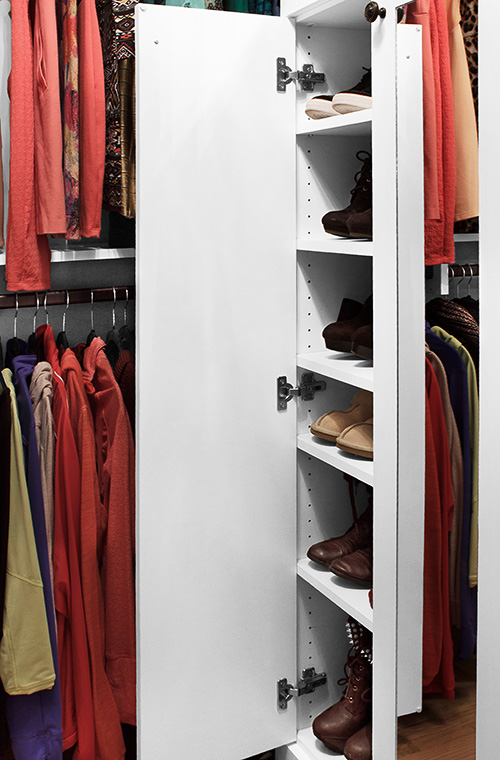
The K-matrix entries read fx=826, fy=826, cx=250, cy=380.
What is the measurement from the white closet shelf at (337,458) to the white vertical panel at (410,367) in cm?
15

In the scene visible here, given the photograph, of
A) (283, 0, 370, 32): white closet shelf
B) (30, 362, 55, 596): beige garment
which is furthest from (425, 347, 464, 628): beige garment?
(30, 362, 55, 596): beige garment

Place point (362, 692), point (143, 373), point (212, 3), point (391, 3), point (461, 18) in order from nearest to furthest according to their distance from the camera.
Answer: point (461, 18) < point (391, 3) < point (143, 373) < point (362, 692) < point (212, 3)

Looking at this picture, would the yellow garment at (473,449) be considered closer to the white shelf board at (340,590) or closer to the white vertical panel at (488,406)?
the white vertical panel at (488,406)

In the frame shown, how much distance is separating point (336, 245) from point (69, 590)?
3.52ft

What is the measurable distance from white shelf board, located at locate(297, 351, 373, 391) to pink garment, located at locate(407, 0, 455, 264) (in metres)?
0.36

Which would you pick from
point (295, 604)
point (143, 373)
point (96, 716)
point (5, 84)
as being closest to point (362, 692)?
point (295, 604)

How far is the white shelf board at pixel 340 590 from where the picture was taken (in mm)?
1862

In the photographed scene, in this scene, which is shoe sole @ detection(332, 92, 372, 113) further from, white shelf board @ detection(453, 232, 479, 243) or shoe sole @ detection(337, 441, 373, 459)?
shoe sole @ detection(337, 441, 373, 459)

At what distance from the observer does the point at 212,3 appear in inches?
86.0

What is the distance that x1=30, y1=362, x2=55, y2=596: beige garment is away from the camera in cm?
204

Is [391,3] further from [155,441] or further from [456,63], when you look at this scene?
[155,441]

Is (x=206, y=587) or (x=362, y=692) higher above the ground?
(x=206, y=587)

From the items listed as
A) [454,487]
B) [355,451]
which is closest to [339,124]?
[355,451]

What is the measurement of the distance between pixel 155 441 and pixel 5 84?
3.12 ft
